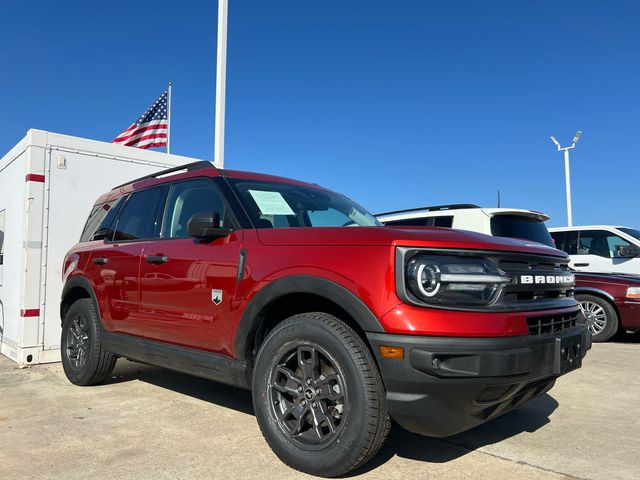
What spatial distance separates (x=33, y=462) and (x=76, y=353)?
2.17 meters

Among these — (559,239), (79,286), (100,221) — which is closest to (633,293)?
(559,239)

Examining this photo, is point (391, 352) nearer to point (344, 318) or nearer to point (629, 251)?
point (344, 318)

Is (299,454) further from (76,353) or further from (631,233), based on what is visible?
→ (631,233)

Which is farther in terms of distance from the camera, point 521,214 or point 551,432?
point 521,214

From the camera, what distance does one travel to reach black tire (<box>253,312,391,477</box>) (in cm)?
258

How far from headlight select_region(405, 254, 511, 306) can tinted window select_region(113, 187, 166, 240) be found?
252cm

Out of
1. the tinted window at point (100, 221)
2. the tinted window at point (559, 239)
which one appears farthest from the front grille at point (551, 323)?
the tinted window at point (559, 239)

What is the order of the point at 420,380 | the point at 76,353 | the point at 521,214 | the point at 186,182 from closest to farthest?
1. the point at 420,380
2. the point at 186,182
3. the point at 76,353
4. the point at 521,214

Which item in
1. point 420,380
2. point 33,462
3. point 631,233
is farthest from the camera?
point 631,233

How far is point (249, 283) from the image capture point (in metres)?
3.19

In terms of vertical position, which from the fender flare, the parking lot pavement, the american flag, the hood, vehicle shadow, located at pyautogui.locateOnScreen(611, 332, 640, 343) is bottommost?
vehicle shadow, located at pyautogui.locateOnScreen(611, 332, 640, 343)

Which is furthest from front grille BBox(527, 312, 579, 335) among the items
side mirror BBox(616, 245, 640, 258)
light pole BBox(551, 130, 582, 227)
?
light pole BBox(551, 130, 582, 227)

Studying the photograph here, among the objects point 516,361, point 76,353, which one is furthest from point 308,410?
point 76,353

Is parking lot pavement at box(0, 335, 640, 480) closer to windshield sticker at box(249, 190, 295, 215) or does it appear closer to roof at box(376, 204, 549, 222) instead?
windshield sticker at box(249, 190, 295, 215)
